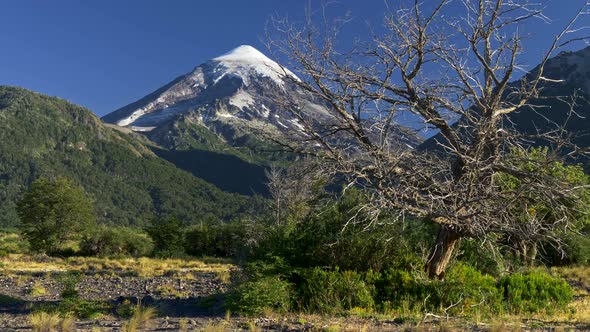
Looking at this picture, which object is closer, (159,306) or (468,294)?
(468,294)

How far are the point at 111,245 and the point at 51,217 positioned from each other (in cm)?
508

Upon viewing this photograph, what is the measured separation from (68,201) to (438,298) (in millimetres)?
37445

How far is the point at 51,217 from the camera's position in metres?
40.4

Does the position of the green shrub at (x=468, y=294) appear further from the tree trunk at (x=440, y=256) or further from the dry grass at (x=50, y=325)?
the dry grass at (x=50, y=325)

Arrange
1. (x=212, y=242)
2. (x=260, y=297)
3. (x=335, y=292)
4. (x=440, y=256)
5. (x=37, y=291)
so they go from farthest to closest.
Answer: (x=212, y=242)
(x=37, y=291)
(x=440, y=256)
(x=335, y=292)
(x=260, y=297)

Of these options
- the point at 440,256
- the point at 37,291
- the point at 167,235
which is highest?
the point at 167,235

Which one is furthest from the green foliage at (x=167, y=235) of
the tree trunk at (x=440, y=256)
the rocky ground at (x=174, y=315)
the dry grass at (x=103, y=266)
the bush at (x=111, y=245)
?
the tree trunk at (x=440, y=256)

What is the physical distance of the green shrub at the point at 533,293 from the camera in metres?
11.4

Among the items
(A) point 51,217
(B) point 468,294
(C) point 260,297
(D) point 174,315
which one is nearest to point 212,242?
(A) point 51,217

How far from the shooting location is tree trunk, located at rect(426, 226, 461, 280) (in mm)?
10922

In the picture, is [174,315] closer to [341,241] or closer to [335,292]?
[335,292]

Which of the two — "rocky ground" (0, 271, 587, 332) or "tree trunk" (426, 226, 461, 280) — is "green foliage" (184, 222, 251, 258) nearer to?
"rocky ground" (0, 271, 587, 332)

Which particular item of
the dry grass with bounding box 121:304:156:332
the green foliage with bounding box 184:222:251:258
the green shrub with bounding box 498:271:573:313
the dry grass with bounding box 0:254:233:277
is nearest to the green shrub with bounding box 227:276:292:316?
the dry grass with bounding box 121:304:156:332

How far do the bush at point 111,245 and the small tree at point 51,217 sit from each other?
3.29 ft
